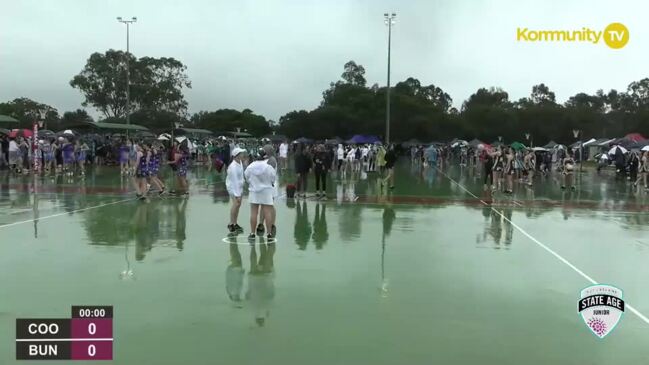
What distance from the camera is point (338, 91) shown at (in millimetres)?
75938

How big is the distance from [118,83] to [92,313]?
73869 millimetres

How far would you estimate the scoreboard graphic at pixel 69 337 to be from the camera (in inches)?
182

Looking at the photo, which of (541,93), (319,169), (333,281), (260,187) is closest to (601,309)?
(333,281)

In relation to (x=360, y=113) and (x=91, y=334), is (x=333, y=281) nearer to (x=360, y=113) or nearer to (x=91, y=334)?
(x=91, y=334)

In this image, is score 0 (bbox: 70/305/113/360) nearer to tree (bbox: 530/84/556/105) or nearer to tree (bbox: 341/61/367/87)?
tree (bbox: 341/61/367/87)

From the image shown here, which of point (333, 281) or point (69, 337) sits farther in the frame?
point (333, 281)

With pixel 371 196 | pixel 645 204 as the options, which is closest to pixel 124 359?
pixel 371 196

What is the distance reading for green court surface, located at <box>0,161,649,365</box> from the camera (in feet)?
16.2

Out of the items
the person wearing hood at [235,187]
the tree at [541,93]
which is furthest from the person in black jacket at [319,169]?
the tree at [541,93]

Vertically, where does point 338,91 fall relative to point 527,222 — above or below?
above

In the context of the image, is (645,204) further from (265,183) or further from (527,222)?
(265,183)

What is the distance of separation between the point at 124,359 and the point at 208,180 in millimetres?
18886

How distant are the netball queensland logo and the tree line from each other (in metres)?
57.2

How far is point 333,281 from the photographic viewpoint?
23.2 feet
